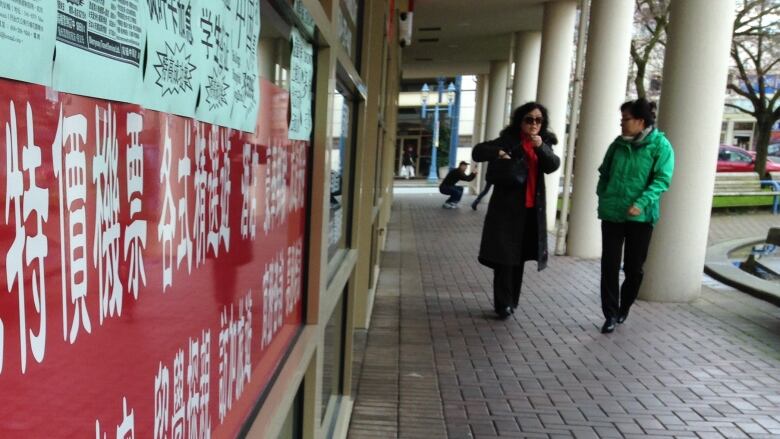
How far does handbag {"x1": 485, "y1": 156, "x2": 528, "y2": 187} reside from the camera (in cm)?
464

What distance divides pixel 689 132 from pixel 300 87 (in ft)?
16.4

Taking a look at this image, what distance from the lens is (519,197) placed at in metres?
4.77

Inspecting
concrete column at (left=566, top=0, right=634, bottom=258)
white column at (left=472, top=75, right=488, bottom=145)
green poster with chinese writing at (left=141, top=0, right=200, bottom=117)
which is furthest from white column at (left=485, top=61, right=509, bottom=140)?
green poster with chinese writing at (left=141, top=0, right=200, bottom=117)

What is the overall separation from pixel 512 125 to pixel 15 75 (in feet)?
15.2

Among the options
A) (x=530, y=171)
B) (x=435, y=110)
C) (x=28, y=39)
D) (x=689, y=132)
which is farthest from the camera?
(x=435, y=110)

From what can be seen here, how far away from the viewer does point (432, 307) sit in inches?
217

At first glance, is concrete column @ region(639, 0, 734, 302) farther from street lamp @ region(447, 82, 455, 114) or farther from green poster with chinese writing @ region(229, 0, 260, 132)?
street lamp @ region(447, 82, 455, 114)

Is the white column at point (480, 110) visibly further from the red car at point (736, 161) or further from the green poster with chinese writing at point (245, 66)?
the green poster with chinese writing at point (245, 66)

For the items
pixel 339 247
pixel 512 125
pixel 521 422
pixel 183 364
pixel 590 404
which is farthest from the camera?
pixel 512 125

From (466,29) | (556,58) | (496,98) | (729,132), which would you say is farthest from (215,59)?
(729,132)

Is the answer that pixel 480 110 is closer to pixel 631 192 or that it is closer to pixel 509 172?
pixel 509 172

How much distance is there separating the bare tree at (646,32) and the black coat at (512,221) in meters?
10.5

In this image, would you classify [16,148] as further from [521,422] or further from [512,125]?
[512,125]

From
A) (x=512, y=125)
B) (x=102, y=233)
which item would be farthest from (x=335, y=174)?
(x=512, y=125)
